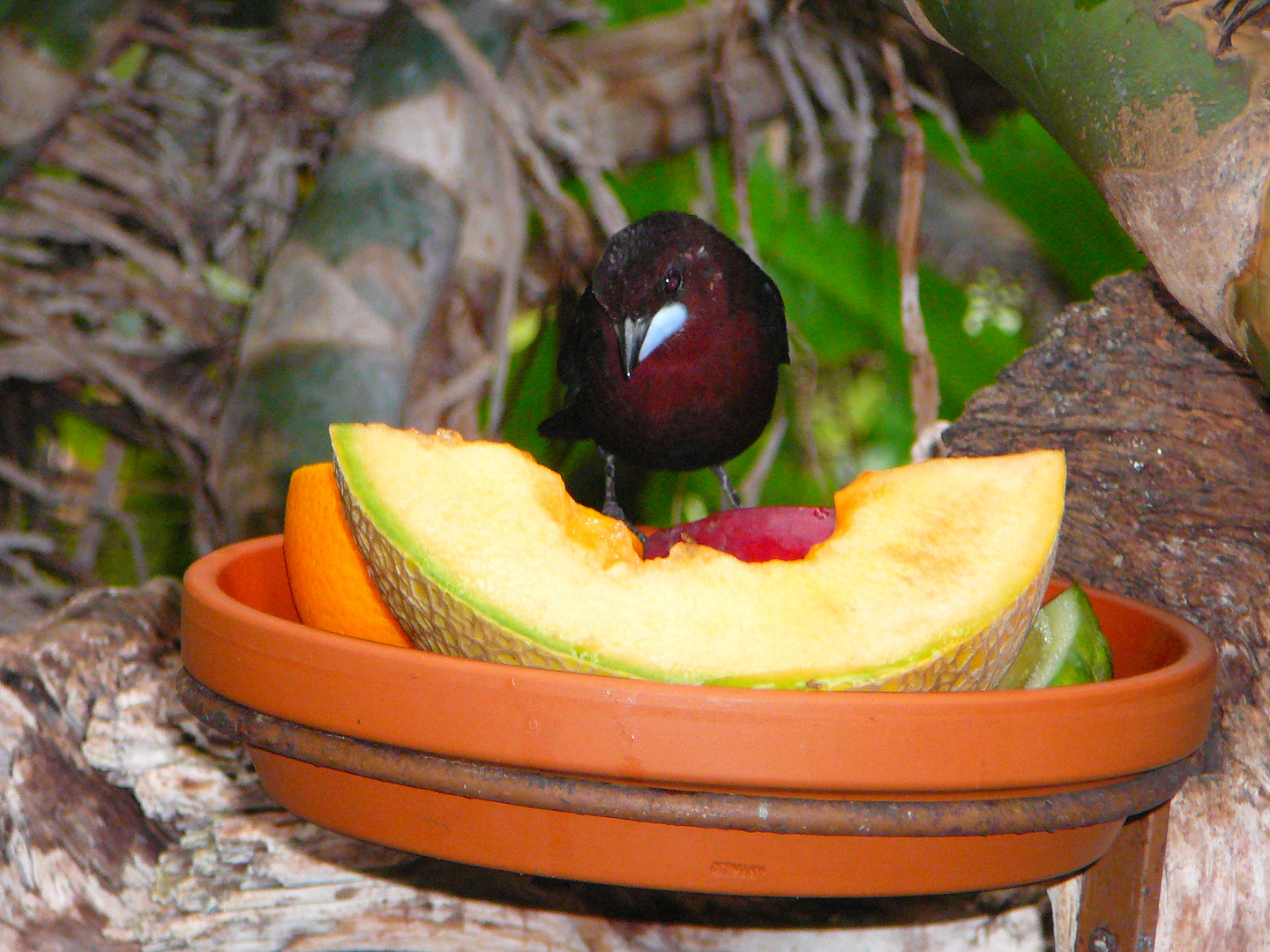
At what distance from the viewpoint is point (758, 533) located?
0.56 m

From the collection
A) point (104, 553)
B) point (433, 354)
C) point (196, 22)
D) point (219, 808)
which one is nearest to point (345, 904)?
point (219, 808)

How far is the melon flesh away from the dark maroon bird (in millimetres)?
461

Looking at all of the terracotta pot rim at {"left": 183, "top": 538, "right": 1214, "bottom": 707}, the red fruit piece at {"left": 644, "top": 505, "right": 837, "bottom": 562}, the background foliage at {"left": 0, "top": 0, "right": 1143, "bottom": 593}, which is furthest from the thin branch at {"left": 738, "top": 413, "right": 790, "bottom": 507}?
the terracotta pot rim at {"left": 183, "top": 538, "right": 1214, "bottom": 707}

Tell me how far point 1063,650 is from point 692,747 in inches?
9.1

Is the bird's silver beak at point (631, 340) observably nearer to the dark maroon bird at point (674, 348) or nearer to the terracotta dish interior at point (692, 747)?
the dark maroon bird at point (674, 348)

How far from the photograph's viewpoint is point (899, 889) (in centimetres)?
43

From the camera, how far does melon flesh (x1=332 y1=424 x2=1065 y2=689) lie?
0.41 metres

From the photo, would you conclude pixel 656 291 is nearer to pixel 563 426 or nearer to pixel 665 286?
pixel 665 286

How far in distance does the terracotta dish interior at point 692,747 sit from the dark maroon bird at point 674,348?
1.75 feet

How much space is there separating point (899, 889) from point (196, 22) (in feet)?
5.48

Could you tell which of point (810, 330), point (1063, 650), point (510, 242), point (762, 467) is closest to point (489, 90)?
point (510, 242)

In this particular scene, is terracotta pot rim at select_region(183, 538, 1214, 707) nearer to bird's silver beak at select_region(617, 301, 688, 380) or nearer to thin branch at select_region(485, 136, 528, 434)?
bird's silver beak at select_region(617, 301, 688, 380)

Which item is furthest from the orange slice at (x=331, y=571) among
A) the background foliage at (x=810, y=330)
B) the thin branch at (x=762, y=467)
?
the background foliage at (x=810, y=330)

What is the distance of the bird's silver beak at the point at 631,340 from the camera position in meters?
0.94
